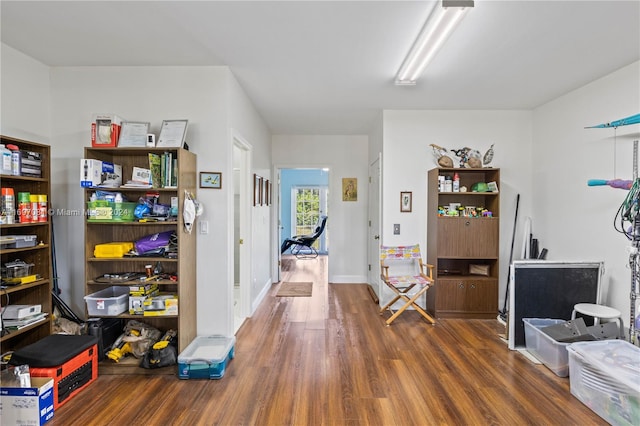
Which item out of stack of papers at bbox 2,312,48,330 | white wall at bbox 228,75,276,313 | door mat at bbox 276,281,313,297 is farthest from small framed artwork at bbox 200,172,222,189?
door mat at bbox 276,281,313,297

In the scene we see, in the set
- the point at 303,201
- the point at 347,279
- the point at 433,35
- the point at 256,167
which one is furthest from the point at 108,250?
the point at 303,201

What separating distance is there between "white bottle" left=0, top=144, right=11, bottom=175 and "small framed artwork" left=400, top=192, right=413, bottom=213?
385 centimetres

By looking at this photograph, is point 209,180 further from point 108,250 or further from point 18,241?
point 18,241

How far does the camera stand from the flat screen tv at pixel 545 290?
3.05 meters

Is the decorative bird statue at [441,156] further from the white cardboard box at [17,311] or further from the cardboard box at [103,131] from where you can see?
the white cardboard box at [17,311]

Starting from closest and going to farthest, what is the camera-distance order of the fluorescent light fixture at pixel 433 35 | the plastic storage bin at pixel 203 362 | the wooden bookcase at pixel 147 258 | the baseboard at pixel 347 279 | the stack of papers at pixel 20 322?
the fluorescent light fixture at pixel 433 35, the stack of papers at pixel 20 322, the plastic storage bin at pixel 203 362, the wooden bookcase at pixel 147 258, the baseboard at pixel 347 279

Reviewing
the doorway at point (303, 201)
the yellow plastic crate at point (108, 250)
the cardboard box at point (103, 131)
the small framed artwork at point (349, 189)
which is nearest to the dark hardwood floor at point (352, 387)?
the yellow plastic crate at point (108, 250)

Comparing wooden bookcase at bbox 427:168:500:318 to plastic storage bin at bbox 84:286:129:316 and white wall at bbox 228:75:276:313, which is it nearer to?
white wall at bbox 228:75:276:313

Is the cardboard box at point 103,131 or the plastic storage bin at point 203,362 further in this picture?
the cardboard box at point 103,131

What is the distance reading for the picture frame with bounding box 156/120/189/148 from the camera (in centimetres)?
266

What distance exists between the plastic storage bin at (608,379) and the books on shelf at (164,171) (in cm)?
335

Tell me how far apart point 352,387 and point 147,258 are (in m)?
1.94

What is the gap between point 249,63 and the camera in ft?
9.36

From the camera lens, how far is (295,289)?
522 cm
